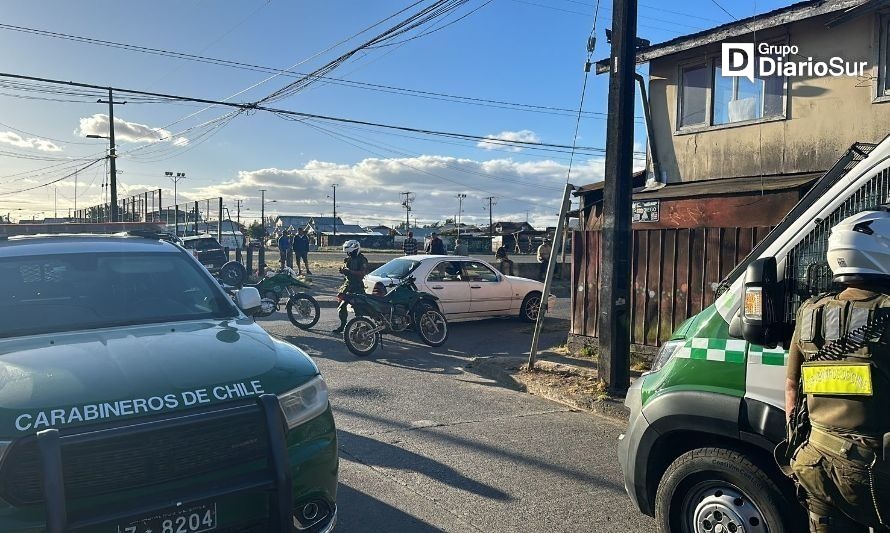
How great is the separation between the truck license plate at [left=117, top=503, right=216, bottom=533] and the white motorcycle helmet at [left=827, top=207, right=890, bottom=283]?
2.76 metres

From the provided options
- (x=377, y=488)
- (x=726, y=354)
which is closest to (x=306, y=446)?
(x=377, y=488)

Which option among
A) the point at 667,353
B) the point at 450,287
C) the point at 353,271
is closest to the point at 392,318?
the point at 353,271

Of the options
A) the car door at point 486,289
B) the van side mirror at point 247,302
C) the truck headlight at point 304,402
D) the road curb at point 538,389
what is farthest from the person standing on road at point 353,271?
the truck headlight at point 304,402

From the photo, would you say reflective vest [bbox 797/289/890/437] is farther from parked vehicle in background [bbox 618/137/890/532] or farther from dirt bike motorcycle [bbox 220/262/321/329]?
dirt bike motorcycle [bbox 220/262/321/329]

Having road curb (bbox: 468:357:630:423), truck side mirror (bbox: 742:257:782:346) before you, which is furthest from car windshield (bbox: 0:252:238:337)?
road curb (bbox: 468:357:630:423)

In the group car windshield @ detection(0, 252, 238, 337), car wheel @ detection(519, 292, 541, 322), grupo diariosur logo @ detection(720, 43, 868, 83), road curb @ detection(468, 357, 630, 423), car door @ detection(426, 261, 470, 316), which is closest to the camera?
car windshield @ detection(0, 252, 238, 337)

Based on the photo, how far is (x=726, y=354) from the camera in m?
3.29

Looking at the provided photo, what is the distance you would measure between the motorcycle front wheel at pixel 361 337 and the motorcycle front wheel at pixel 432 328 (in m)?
0.97

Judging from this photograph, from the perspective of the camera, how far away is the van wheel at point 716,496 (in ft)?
9.86

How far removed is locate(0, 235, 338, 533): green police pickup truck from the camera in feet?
8.18

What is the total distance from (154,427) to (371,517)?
194 cm

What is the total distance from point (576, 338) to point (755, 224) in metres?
2.99

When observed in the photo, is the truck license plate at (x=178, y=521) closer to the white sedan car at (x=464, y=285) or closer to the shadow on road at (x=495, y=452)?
the shadow on road at (x=495, y=452)

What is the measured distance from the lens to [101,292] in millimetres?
4207
